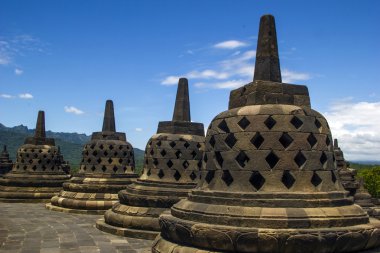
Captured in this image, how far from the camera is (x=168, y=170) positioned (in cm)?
1167

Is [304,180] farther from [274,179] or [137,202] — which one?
[137,202]

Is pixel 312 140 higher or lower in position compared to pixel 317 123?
lower

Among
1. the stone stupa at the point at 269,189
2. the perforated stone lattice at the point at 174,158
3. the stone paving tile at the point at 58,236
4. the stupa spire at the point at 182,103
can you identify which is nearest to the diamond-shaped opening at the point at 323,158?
the stone stupa at the point at 269,189

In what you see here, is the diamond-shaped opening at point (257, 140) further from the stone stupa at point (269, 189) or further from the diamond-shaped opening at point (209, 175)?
the diamond-shaped opening at point (209, 175)

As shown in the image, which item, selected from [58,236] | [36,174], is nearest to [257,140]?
[58,236]

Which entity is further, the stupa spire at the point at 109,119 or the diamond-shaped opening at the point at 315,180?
the stupa spire at the point at 109,119

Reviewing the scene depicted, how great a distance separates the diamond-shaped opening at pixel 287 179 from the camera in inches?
229

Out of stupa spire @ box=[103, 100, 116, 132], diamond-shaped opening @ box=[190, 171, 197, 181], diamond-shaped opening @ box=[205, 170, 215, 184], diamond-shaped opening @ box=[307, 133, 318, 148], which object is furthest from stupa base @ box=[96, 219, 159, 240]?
stupa spire @ box=[103, 100, 116, 132]

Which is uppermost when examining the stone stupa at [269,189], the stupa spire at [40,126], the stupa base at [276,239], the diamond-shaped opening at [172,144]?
the stupa spire at [40,126]

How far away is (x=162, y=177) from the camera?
38.2ft

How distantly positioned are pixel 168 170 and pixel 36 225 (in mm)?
4322

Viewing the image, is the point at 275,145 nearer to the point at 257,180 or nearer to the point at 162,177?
the point at 257,180

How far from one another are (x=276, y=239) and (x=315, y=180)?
1.22 metres

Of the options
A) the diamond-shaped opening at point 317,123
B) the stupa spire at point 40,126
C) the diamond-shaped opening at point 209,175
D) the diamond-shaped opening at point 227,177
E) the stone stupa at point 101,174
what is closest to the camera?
the diamond-shaped opening at point 227,177
